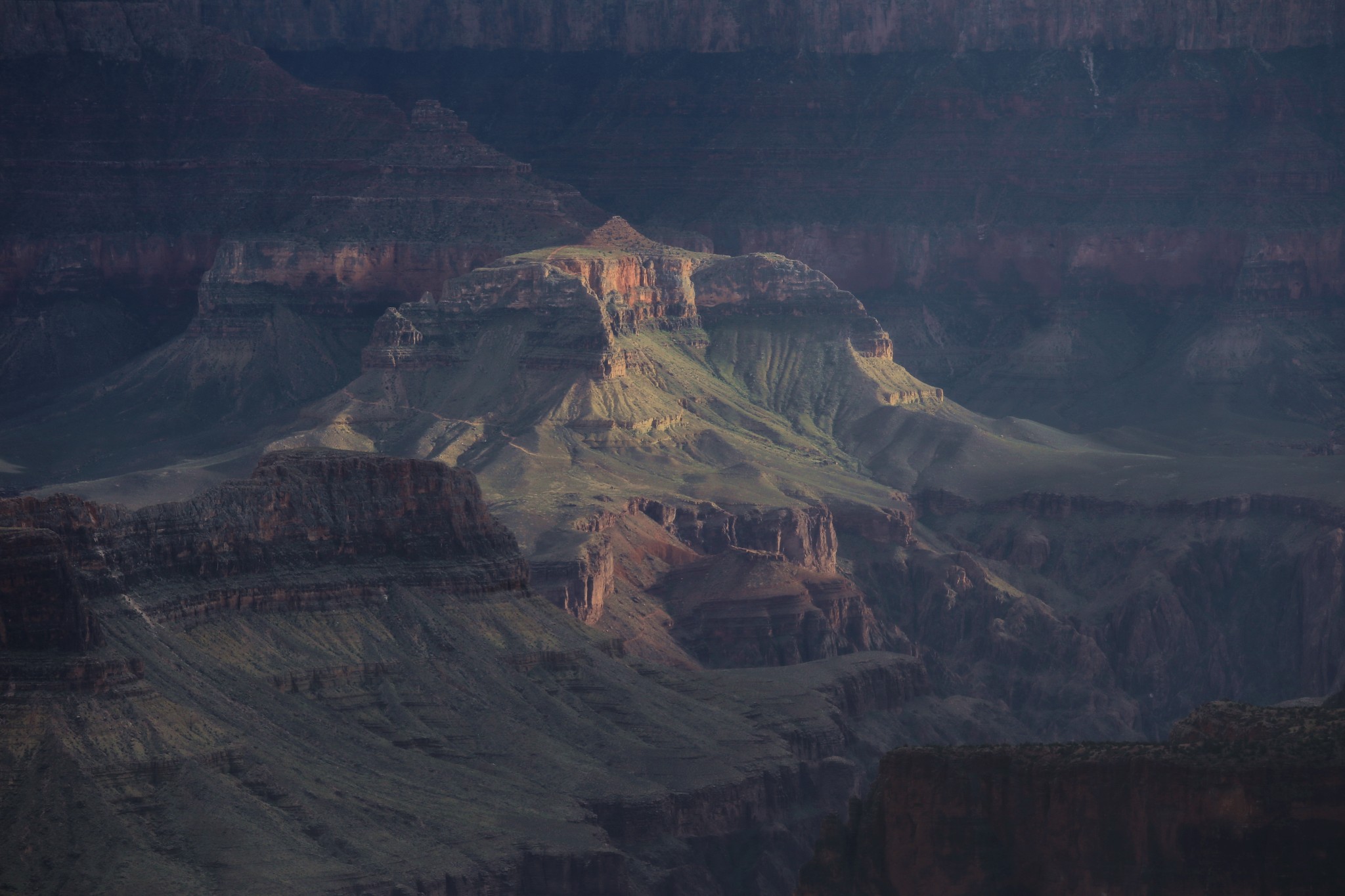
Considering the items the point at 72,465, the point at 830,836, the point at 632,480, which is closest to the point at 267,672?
the point at 830,836

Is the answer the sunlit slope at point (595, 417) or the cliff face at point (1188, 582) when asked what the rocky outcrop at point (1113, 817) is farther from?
the sunlit slope at point (595, 417)

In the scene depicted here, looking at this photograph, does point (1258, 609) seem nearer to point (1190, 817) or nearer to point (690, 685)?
point (690, 685)

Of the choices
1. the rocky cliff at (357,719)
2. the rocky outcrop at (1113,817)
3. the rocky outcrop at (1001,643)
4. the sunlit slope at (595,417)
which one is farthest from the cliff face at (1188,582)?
the rocky outcrop at (1113,817)

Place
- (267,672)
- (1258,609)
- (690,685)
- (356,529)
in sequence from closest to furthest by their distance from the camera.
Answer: (267,672) → (356,529) → (690,685) → (1258,609)

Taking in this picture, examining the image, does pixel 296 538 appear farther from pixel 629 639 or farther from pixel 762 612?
pixel 762 612

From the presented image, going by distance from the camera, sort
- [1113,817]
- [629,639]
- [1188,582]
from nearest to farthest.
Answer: [1113,817]
[629,639]
[1188,582]

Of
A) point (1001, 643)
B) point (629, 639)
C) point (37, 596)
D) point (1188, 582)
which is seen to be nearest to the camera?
point (37, 596)

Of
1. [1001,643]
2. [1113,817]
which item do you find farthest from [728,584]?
[1113,817]

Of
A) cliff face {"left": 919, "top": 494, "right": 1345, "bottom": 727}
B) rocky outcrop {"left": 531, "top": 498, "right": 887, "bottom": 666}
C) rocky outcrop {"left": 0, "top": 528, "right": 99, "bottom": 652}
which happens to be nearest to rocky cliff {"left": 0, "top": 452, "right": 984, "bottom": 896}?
rocky outcrop {"left": 0, "top": 528, "right": 99, "bottom": 652}
